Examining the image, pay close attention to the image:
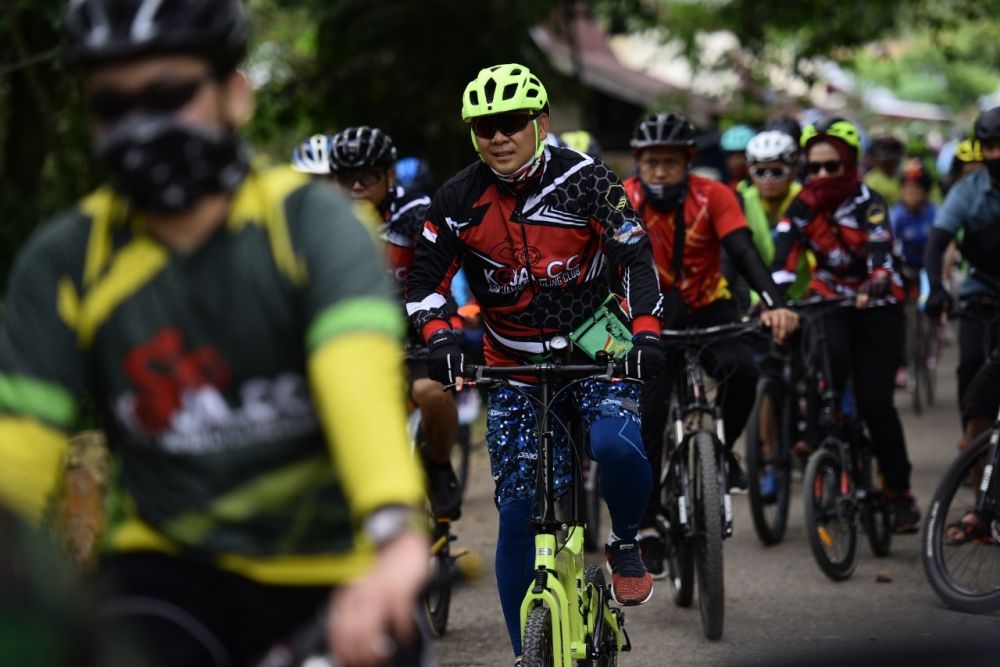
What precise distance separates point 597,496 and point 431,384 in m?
2.05

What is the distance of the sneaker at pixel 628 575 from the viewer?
586 cm

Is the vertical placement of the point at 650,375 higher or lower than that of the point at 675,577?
higher

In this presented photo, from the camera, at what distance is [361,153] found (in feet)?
25.2

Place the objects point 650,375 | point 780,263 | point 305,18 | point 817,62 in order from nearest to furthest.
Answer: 1. point 650,375
2. point 780,263
3. point 305,18
4. point 817,62

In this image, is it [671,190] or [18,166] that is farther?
[18,166]

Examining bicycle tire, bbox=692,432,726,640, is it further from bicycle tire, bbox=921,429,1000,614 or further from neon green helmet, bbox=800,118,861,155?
neon green helmet, bbox=800,118,861,155

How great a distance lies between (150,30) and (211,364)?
55cm

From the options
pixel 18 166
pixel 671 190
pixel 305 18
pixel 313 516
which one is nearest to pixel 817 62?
pixel 305 18

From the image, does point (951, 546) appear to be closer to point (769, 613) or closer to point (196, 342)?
point (769, 613)

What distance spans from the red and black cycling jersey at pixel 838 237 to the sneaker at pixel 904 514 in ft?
3.67

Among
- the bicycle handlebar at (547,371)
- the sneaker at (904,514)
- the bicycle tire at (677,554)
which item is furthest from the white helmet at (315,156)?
the sneaker at (904,514)

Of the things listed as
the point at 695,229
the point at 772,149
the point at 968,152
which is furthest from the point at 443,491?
the point at 968,152

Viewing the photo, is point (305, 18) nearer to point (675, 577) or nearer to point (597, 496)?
point (597, 496)

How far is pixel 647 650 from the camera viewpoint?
23.2 feet
